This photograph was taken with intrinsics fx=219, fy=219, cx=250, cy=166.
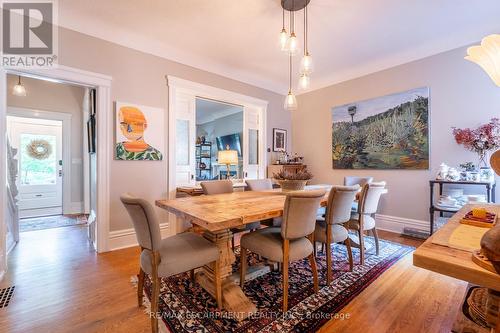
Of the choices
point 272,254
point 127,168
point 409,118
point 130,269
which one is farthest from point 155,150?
point 409,118

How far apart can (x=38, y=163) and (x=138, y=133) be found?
12.2ft

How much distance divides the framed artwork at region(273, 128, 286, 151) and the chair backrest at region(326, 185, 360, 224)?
2784mm

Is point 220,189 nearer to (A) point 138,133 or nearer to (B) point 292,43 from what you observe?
(A) point 138,133

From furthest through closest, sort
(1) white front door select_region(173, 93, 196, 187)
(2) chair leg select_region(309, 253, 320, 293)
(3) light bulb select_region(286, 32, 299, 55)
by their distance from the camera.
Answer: (1) white front door select_region(173, 93, 196, 187)
(3) light bulb select_region(286, 32, 299, 55)
(2) chair leg select_region(309, 253, 320, 293)

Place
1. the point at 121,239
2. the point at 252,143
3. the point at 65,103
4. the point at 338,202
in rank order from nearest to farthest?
1. the point at 338,202
2. the point at 121,239
3. the point at 252,143
4. the point at 65,103

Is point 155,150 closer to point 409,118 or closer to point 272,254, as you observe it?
point 272,254

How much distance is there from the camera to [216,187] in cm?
274

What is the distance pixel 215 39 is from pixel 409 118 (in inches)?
121

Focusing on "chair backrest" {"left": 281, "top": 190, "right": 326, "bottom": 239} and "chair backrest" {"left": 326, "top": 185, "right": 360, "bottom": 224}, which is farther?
"chair backrest" {"left": 326, "top": 185, "right": 360, "bottom": 224}

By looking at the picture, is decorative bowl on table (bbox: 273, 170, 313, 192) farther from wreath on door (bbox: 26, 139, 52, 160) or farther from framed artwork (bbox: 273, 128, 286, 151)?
wreath on door (bbox: 26, 139, 52, 160)

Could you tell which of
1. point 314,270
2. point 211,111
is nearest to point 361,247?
point 314,270

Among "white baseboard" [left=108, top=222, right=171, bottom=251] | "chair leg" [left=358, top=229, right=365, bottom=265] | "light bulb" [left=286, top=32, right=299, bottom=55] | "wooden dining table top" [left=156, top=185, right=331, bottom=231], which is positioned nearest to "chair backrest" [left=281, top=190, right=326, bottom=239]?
"wooden dining table top" [left=156, top=185, right=331, bottom=231]

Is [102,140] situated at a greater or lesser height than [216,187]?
greater

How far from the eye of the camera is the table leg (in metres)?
1.59
